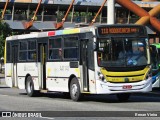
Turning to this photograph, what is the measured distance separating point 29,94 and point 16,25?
5208cm

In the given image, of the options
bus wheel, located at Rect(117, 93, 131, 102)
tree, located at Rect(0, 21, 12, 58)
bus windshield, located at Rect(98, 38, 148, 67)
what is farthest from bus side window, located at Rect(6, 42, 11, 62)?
tree, located at Rect(0, 21, 12, 58)

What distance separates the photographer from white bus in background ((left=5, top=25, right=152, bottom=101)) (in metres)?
19.3

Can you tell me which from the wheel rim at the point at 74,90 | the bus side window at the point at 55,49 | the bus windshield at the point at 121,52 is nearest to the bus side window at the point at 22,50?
the bus side window at the point at 55,49

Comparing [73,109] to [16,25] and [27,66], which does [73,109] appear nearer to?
[27,66]

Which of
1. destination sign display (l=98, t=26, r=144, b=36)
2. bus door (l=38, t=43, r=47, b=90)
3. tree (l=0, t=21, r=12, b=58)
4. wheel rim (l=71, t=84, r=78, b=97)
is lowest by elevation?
wheel rim (l=71, t=84, r=78, b=97)

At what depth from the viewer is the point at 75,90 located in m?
20.6

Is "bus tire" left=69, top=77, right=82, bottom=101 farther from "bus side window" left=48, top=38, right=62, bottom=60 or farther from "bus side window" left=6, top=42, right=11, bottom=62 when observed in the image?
"bus side window" left=6, top=42, right=11, bottom=62

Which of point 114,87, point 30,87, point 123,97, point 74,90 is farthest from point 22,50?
point 114,87

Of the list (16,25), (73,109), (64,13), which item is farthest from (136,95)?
(64,13)

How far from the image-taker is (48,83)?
22922mm

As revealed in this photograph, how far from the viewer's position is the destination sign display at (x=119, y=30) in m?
19.7

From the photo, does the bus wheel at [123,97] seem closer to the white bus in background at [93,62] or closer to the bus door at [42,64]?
the white bus in background at [93,62]

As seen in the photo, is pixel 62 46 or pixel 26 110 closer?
pixel 26 110

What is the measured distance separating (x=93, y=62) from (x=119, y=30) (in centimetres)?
162
